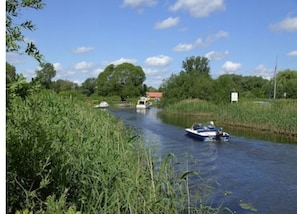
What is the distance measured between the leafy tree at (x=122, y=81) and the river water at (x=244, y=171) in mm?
64927

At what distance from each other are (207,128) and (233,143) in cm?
216

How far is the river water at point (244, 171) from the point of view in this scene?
31.5ft

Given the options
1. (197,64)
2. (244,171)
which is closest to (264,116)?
(244,171)

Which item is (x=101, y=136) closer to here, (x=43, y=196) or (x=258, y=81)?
(x=43, y=196)

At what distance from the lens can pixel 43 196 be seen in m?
4.35

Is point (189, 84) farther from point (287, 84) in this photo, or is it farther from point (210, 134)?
point (210, 134)

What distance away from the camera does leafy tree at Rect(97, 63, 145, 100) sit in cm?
8650

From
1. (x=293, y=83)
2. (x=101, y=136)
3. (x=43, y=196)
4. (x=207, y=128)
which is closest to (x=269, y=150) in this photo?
(x=207, y=128)

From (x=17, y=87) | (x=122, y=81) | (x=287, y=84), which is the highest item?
(x=122, y=81)

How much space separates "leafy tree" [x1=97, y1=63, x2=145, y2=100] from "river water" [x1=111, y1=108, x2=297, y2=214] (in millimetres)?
64927

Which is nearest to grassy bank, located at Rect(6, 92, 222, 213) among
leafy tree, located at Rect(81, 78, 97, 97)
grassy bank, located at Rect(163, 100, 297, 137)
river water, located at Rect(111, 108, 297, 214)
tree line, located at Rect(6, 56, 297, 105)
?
river water, located at Rect(111, 108, 297, 214)

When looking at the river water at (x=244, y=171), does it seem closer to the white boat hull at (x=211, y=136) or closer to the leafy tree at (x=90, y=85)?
the white boat hull at (x=211, y=136)

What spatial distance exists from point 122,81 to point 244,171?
75906 mm

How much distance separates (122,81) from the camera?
291 feet
